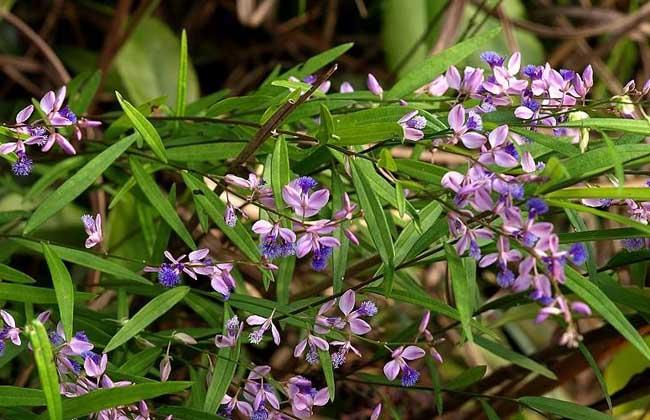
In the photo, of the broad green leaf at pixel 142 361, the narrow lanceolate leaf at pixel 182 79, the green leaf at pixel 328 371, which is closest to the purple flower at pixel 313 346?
the green leaf at pixel 328 371

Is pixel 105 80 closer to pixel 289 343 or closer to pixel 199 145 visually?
pixel 289 343

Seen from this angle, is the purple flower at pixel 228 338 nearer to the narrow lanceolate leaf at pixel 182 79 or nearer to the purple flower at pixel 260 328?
the purple flower at pixel 260 328

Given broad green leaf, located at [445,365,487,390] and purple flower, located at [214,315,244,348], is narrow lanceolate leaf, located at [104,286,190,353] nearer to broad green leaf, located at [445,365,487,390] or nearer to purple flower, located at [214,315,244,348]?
purple flower, located at [214,315,244,348]

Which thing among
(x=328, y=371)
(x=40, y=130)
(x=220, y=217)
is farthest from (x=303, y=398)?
(x=40, y=130)

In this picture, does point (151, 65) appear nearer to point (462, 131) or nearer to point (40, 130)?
point (40, 130)

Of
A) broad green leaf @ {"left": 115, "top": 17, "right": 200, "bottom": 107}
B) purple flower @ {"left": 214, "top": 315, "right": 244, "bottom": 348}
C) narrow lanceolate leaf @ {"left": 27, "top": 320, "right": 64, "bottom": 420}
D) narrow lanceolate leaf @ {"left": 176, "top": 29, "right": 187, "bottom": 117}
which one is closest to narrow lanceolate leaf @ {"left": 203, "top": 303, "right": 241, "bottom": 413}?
purple flower @ {"left": 214, "top": 315, "right": 244, "bottom": 348}

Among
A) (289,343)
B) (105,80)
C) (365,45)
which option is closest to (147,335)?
(289,343)

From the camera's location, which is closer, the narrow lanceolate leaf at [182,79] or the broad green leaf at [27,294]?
the broad green leaf at [27,294]

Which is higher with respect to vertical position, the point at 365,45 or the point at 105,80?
the point at 105,80
